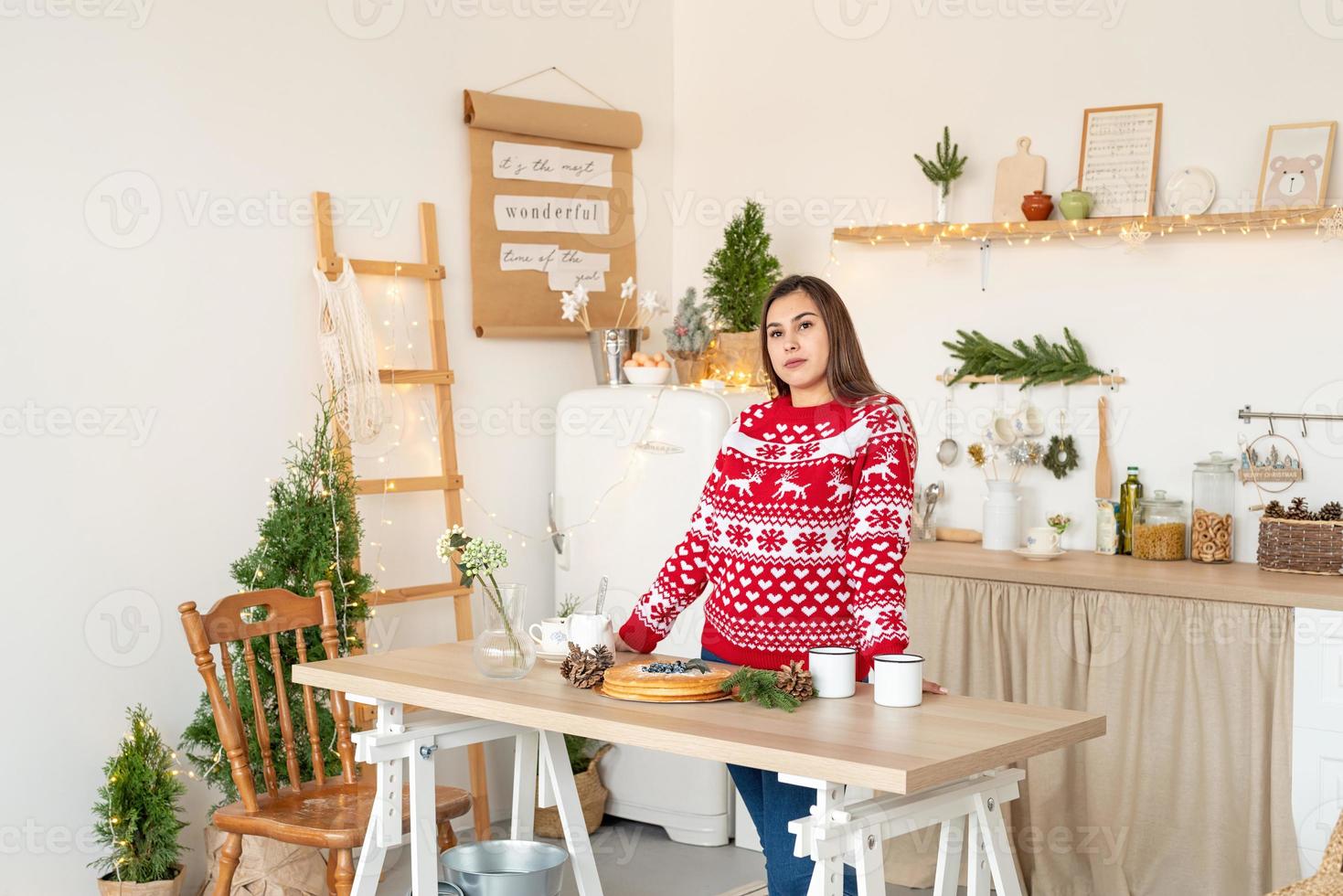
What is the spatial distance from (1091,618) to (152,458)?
2.41 meters

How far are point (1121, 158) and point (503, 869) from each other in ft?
8.29

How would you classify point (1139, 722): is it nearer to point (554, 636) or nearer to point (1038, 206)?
point (1038, 206)

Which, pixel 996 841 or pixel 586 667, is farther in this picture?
pixel 586 667

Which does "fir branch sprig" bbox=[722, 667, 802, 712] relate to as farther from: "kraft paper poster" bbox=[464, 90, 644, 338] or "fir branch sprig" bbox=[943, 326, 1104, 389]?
"kraft paper poster" bbox=[464, 90, 644, 338]

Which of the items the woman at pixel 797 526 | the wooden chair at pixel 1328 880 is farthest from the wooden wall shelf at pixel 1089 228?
the wooden chair at pixel 1328 880

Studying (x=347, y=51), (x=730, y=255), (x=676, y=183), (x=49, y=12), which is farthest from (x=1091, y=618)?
(x=49, y=12)

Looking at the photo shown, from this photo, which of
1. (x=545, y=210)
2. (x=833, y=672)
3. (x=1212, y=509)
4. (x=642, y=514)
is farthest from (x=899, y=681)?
(x=545, y=210)

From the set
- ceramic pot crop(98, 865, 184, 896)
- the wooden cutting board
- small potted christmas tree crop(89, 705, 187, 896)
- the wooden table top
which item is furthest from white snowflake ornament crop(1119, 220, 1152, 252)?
ceramic pot crop(98, 865, 184, 896)

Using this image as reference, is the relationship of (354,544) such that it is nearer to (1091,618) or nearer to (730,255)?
(730,255)

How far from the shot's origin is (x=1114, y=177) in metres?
3.85

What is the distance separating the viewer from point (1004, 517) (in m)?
3.93

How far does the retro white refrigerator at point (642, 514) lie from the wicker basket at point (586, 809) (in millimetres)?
86

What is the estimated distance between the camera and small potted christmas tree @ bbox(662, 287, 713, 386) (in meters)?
4.32

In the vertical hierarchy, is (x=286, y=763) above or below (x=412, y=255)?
below
